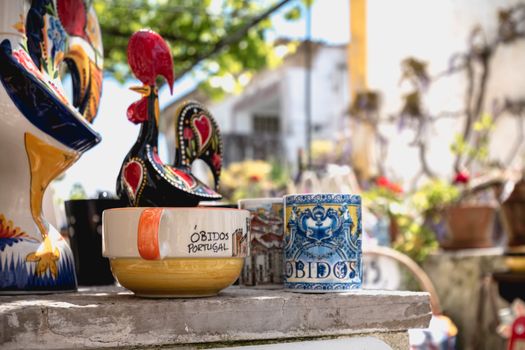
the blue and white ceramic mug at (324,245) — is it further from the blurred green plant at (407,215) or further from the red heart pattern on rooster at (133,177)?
the blurred green plant at (407,215)

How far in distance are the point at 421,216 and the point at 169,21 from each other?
8.08 ft

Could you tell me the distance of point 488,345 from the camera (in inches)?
142

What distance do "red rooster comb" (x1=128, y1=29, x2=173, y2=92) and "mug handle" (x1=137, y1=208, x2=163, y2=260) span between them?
26cm

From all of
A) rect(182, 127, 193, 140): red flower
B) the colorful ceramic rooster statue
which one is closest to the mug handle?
the colorful ceramic rooster statue

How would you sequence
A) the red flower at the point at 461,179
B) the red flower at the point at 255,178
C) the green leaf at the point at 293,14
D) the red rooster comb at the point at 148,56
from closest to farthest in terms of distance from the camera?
1. the red rooster comb at the point at 148,56
2. the red flower at the point at 461,179
3. the green leaf at the point at 293,14
4. the red flower at the point at 255,178

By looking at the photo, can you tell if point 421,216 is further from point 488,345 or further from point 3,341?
point 3,341

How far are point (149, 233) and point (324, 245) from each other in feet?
0.80

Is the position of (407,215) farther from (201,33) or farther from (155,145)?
(155,145)

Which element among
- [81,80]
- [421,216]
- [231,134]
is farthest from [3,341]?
[231,134]

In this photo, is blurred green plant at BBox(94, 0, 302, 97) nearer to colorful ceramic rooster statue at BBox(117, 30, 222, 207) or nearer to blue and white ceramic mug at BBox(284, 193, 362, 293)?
colorful ceramic rooster statue at BBox(117, 30, 222, 207)

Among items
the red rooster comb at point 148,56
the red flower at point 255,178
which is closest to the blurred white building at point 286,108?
the red flower at point 255,178

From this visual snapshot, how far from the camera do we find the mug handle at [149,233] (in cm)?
85

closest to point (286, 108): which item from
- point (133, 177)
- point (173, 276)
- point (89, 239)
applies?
point (89, 239)

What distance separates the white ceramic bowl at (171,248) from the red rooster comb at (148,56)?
0.24 m
